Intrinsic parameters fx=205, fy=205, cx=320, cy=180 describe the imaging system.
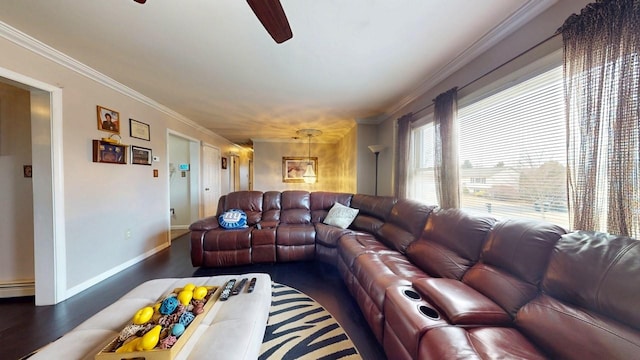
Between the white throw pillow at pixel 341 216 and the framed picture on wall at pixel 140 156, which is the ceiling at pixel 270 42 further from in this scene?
the white throw pillow at pixel 341 216

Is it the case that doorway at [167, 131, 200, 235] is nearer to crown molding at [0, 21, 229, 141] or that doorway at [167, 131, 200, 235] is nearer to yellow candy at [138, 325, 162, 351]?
crown molding at [0, 21, 229, 141]

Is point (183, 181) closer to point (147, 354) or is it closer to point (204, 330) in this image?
point (204, 330)

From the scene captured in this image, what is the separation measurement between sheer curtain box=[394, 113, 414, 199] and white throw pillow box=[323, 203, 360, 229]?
77 cm

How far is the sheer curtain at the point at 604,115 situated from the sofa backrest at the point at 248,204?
3.38m

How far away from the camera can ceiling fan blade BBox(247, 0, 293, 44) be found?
3.14 ft

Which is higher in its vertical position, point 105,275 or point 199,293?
point 199,293

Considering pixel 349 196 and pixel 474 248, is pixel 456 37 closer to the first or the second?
pixel 474 248

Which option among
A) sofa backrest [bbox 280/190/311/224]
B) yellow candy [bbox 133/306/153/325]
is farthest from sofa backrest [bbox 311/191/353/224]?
yellow candy [bbox 133/306/153/325]

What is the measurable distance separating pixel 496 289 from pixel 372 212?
6.20ft

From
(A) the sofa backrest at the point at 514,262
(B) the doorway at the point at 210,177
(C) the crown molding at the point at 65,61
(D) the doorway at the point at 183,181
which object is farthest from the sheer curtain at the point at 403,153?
(D) the doorway at the point at 183,181

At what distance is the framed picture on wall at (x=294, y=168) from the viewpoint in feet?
19.8

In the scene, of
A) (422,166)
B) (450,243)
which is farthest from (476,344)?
(422,166)

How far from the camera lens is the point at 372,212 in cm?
305

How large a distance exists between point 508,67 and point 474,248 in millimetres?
1426
